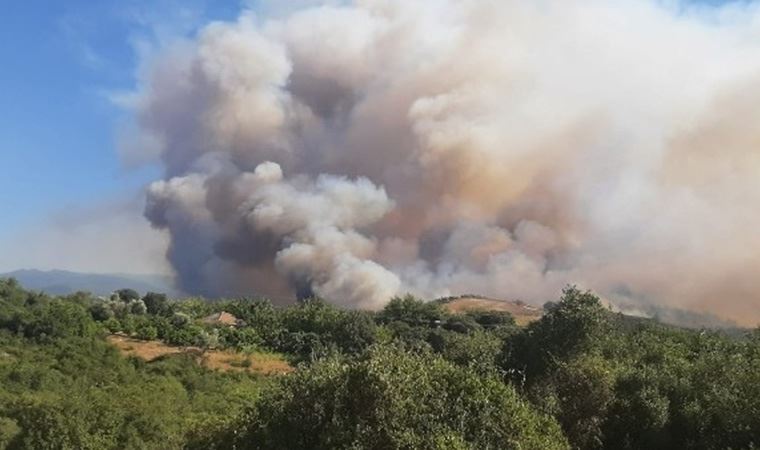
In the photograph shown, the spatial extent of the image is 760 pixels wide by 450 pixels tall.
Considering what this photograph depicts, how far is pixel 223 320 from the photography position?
10338cm

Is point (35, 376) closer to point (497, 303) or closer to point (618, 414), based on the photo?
point (618, 414)

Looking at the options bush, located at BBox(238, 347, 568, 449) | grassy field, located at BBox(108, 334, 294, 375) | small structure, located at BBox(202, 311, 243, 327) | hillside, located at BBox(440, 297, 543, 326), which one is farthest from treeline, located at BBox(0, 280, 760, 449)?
hillside, located at BBox(440, 297, 543, 326)

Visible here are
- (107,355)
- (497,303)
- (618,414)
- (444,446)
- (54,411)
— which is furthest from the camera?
(497,303)

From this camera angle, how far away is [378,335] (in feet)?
289

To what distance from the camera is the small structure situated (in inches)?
3960

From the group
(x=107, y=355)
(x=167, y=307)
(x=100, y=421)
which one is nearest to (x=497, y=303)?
(x=167, y=307)

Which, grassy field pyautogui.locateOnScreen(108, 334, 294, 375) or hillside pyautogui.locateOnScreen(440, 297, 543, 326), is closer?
grassy field pyautogui.locateOnScreen(108, 334, 294, 375)

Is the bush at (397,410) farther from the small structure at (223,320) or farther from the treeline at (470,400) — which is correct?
the small structure at (223,320)

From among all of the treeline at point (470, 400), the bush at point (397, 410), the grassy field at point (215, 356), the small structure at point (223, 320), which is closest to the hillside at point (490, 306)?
the small structure at point (223, 320)

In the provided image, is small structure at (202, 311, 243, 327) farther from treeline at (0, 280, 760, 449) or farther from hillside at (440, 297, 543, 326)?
hillside at (440, 297, 543, 326)

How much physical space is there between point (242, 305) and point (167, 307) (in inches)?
457

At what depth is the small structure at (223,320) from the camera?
101 m

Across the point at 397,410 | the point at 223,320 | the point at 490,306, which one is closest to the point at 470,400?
the point at 397,410

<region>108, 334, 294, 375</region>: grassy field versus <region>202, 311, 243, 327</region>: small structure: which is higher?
<region>202, 311, 243, 327</region>: small structure
